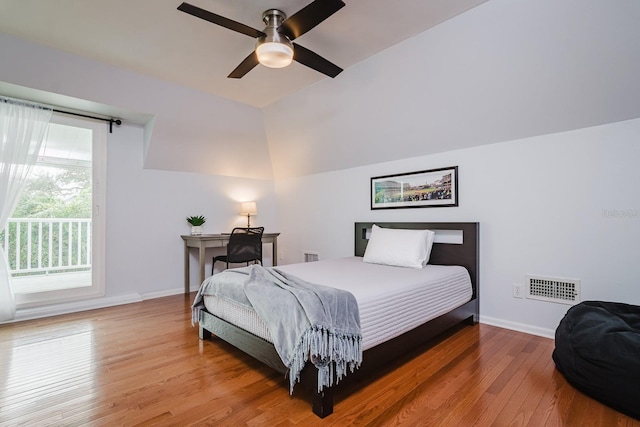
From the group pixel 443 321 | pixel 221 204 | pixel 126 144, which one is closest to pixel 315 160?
pixel 221 204

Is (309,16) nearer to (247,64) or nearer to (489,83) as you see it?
(247,64)

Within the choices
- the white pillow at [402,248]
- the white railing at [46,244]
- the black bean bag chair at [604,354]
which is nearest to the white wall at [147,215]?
the white railing at [46,244]

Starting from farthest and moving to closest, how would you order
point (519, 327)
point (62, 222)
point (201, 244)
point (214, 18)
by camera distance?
1. point (201, 244)
2. point (62, 222)
3. point (519, 327)
4. point (214, 18)

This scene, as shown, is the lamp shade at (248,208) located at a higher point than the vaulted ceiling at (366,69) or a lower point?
lower

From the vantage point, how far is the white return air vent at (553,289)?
2484 mm

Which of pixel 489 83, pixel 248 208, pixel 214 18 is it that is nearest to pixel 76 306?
pixel 248 208

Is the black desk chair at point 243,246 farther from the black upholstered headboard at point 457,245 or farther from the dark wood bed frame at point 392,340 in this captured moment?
the black upholstered headboard at point 457,245

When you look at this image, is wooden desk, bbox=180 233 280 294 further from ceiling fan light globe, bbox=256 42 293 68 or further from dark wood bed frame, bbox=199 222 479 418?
ceiling fan light globe, bbox=256 42 293 68

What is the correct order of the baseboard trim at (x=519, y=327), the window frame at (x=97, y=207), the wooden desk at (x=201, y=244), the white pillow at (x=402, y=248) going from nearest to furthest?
the baseboard trim at (x=519, y=327) → the white pillow at (x=402, y=248) → the window frame at (x=97, y=207) → the wooden desk at (x=201, y=244)

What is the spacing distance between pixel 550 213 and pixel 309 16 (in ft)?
7.93

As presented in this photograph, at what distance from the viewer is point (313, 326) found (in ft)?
5.13

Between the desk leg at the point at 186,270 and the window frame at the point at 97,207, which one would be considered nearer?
the window frame at the point at 97,207

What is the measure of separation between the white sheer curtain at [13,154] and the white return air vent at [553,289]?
4.77 meters

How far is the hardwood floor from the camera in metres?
1.53
